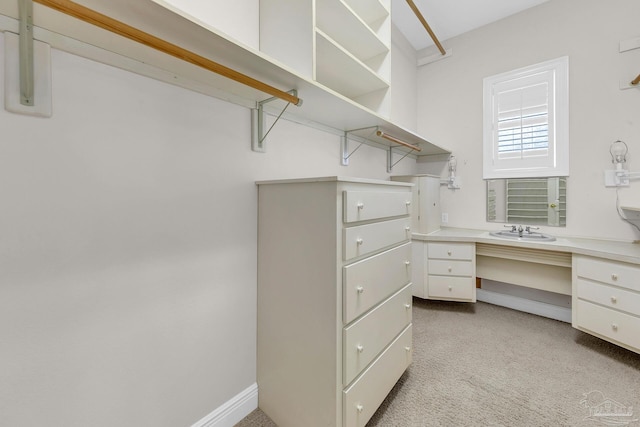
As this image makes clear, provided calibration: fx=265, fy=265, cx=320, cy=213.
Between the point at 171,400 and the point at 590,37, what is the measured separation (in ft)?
12.7

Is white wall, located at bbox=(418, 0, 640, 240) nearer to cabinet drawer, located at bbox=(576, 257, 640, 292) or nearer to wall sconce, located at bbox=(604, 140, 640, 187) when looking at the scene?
wall sconce, located at bbox=(604, 140, 640, 187)

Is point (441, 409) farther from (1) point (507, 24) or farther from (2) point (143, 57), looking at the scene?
(1) point (507, 24)

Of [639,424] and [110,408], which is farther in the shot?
[639,424]

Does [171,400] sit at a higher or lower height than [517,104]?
lower

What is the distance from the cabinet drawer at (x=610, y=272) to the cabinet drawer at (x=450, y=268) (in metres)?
0.72

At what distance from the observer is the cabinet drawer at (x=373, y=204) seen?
1090 millimetres

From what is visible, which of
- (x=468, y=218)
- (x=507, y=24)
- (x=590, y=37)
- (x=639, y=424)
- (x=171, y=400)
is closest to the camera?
(x=171, y=400)

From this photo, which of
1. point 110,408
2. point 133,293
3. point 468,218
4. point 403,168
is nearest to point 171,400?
point 110,408

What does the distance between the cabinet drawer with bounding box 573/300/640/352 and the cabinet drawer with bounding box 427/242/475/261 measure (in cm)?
77

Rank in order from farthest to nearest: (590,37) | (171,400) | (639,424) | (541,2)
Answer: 1. (541,2)
2. (590,37)
3. (639,424)
4. (171,400)

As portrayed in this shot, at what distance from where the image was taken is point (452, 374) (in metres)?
1.66

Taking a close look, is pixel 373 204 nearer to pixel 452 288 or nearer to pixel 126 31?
pixel 126 31

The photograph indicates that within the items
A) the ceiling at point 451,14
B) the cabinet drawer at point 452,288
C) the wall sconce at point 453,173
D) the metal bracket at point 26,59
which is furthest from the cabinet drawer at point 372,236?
the ceiling at point 451,14

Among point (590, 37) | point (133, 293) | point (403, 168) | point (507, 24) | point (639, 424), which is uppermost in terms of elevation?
point (507, 24)
